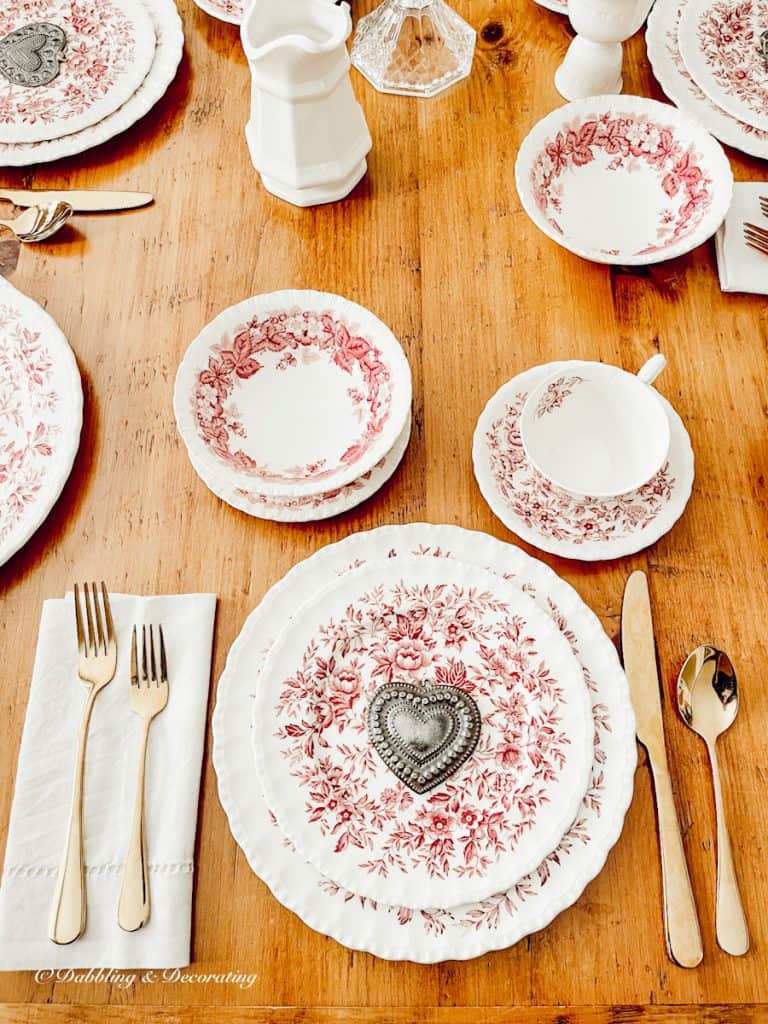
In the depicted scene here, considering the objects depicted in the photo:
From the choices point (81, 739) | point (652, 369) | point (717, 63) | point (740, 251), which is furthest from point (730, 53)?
point (81, 739)

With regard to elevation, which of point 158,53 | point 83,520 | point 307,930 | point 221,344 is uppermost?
point 158,53

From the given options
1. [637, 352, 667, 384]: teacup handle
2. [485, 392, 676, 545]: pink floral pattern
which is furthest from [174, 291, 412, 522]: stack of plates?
[637, 352, 667, 384]: teacup handle

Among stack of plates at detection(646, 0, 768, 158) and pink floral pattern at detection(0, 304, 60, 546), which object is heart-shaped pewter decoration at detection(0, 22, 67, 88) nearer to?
pink floral pattern at detection(0, 304, 60, 546)

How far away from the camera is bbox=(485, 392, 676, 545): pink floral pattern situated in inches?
31.6

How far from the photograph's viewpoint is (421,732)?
28.0 inches

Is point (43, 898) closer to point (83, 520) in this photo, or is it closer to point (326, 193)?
point (83, 520)

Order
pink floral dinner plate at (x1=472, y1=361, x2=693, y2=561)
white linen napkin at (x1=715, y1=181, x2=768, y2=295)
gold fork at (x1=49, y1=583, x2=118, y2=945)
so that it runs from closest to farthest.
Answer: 1. gold fork at (x1=49, y1=583, x2=118, y2=945)
2. pink floral dinner plate at (x1=472, y1=361, x2=693, y2=561)
3. white linen napkin at (x1=715, y1=181, x2=768, y2=295)

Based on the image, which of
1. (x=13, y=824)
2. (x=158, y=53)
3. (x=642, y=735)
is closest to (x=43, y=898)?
(x=13, y=824)

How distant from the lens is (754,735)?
744mm

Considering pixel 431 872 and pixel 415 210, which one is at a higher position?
pixel 415 210

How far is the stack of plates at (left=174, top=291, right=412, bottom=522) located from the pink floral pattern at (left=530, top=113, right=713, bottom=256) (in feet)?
0.95

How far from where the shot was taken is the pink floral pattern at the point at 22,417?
826mm

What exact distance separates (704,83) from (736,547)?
1.94ft

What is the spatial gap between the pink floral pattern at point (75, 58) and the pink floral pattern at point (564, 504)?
0.65m
